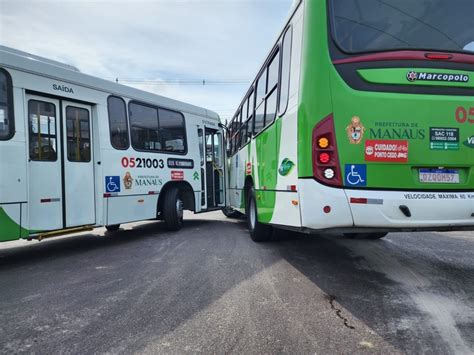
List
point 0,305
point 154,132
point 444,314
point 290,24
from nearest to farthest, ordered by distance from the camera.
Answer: point 444,314
point 0,305
point 290,24
point 154,132

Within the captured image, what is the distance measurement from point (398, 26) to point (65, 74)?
16.9 feet

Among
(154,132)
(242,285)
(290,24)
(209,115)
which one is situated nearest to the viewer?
(242,285)

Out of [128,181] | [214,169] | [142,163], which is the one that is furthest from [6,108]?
[214,169]

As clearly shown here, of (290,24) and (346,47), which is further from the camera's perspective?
(290,24)

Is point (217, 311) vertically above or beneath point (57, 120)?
beneath

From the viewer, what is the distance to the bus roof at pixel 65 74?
210 inches

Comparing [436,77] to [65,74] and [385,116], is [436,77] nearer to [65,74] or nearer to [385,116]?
[385,116]

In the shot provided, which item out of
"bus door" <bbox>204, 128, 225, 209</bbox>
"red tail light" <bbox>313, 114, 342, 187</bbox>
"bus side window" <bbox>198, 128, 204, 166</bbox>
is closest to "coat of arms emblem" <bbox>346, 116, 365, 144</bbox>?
"red tail light" <bbox>313, 114, 342, 187</bbox>

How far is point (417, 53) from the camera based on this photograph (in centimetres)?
388

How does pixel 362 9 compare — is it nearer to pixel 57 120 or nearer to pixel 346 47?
pixel 346 47

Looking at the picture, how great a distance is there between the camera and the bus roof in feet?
17.5

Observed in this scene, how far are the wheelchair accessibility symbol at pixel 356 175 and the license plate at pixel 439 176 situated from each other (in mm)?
628

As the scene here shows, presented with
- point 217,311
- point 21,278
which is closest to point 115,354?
point 217,311

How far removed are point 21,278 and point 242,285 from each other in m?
2.95
